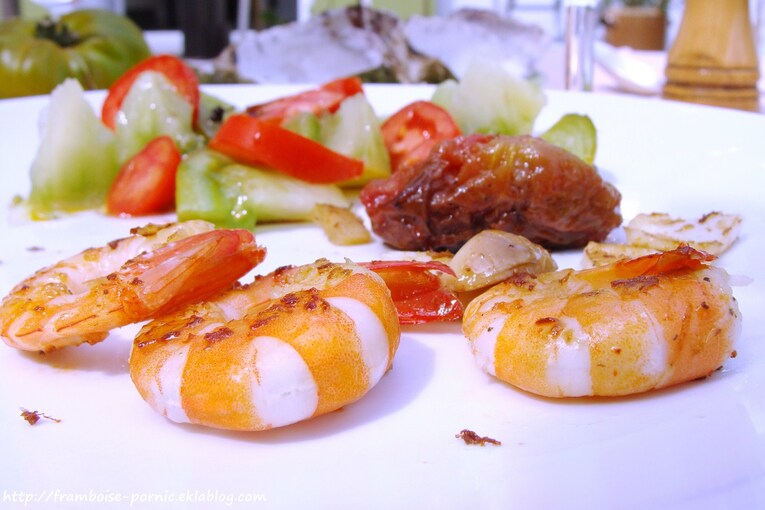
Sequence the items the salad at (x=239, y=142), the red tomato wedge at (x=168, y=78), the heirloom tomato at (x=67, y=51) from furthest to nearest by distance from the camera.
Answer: the heirloom tomato at (x=67, y=51) → the red tomato wedge at (x=168, y=78) → the salad at (x=239, y=142)

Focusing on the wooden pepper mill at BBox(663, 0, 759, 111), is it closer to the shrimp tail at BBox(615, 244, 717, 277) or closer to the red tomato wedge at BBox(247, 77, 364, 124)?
the red tomato wedge at BBox(247, 77, 364, 124)

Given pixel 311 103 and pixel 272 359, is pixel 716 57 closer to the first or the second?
pixel 311 103

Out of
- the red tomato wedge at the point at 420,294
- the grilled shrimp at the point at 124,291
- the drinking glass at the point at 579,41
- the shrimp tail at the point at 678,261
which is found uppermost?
the drinking glass at the point at 579,41

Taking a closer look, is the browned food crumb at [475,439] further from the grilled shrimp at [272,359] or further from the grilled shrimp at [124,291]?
the grilled shrimp at [124,291]

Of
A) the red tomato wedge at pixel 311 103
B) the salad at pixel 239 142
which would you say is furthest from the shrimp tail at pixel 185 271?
the red tomato wedge at pixel 311 103

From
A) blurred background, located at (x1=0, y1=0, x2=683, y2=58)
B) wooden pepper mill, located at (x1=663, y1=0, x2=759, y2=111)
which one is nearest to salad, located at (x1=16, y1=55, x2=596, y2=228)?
wooden pepper mill, located at (x1=663, y1=0, x2=759, y2=111)

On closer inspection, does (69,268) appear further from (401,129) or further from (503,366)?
(401,129)
